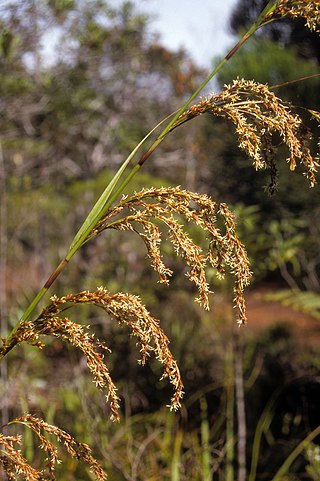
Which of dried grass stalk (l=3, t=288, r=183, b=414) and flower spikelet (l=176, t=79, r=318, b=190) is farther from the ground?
flower spikelet (l=176, t=79, r=318, b=190)

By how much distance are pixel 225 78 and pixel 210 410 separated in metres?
Result: 2.67

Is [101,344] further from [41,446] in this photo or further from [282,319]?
[282,319]

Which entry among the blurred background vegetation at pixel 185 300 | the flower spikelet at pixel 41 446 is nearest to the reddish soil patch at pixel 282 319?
the blurred background vegetation at pixel 185 300

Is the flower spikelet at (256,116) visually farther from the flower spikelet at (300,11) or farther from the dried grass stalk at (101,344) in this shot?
the dried grass stalk at (101,344)

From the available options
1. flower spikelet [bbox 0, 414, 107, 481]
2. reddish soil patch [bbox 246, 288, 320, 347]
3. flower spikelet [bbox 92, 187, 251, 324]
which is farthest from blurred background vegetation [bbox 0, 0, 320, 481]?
flower spikelet [bbox 92, 187, 251, 324]

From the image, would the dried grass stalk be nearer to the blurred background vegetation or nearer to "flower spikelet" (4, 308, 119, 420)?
"flower spikelet" (4, 308, 119, 420)

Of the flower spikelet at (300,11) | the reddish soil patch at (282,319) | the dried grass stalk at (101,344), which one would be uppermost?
the reddish soil patch at (282,319)

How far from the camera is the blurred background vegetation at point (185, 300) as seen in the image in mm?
3562

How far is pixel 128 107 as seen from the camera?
36.7ft

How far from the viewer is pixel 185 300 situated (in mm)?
6797

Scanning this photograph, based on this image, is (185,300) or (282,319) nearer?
(185,300)

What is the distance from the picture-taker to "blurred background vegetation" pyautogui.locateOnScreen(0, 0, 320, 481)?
356 cm

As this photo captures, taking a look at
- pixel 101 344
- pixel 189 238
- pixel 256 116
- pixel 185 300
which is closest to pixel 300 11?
pixel 256 116

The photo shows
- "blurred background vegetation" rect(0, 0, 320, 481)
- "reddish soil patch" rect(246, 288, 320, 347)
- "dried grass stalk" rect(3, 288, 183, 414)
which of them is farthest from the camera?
"reddish soil patch" rect(246, 288, 320, 347)
